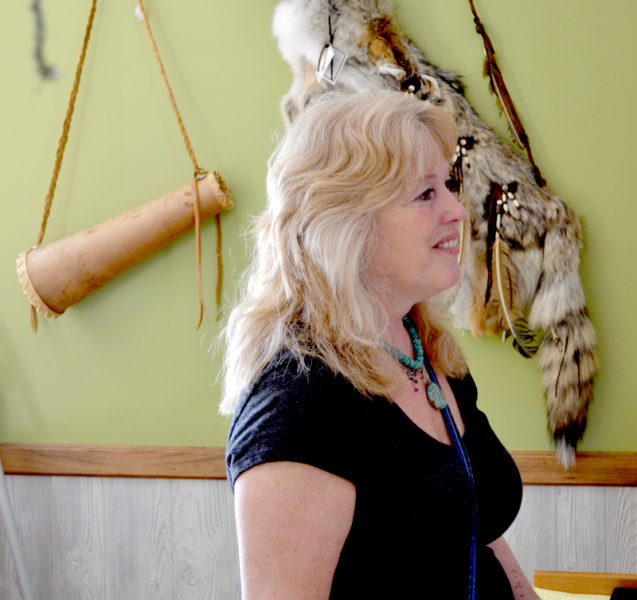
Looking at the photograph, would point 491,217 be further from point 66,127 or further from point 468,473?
point 66,127

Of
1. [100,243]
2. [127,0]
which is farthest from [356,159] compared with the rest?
[127,0]

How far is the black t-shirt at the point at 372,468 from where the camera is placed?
0.94 meters

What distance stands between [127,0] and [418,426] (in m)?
1.59

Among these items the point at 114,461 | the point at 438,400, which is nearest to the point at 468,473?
the point at 438,400

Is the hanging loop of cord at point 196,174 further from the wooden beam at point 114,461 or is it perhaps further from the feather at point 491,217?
the feather at point 491,217

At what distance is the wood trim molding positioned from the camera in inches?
79.0

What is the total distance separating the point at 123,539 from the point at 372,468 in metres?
1.49

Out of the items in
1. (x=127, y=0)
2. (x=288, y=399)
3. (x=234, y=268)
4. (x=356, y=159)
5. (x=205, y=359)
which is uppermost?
(x=127, y=0)

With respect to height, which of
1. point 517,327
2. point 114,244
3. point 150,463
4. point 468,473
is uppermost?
point 114,244

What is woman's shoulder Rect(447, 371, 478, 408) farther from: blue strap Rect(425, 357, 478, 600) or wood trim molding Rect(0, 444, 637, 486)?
wood trim molding Rect(0, 444, 637, 486)

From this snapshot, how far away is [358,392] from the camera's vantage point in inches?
39.9

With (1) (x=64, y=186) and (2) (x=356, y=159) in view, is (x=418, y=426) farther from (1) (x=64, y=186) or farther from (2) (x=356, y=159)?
(1) (x=64, y=186)

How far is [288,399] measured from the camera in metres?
0.96

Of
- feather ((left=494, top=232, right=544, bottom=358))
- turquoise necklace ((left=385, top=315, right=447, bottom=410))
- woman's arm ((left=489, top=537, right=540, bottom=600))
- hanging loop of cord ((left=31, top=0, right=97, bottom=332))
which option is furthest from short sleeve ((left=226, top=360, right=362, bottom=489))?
hanging loop of cord ((left=31, top=0, right=97, bottom=332))
